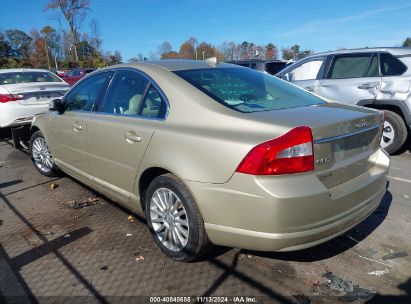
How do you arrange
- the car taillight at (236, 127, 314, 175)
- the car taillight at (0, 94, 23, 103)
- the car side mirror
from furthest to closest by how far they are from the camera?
the car taillight at (0, 94, 23, 103) → the car side mirror → the car taillight at (236, 127, 314, 175)

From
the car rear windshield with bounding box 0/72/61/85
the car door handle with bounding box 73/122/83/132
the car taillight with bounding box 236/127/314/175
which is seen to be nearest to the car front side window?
the car door handle with bounding box 73/122/83/132

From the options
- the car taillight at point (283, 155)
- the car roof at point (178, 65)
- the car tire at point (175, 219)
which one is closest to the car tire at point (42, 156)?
the car roof at point (178, 65)

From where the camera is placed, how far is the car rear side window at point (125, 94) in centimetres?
352

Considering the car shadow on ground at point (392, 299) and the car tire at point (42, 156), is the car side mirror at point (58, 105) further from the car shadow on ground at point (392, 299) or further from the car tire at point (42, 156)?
the car shadow on ground at point (392, 299)

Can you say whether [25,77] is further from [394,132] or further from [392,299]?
[392,299]

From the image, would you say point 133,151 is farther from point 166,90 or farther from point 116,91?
point 116,91

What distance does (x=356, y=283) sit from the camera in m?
2.83

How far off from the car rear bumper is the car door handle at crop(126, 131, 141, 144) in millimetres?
752

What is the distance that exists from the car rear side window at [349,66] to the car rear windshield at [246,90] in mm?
3202

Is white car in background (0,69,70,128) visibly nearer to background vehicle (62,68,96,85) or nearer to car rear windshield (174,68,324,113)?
car rear windshield (174,68,324,113)

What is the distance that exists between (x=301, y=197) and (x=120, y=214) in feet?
7.79

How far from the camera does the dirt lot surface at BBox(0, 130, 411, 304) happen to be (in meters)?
2.76

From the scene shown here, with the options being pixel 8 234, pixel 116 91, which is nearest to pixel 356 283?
pixel 116 91

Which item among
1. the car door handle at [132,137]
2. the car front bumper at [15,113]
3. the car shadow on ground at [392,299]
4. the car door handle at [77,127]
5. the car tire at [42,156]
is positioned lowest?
the car shadow on ground at [392,299]
